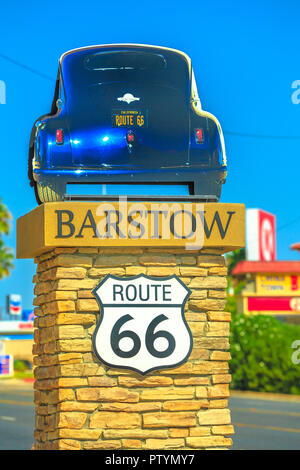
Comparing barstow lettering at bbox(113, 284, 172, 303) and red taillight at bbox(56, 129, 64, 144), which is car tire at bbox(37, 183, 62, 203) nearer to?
red taillight at bbox(56, 129, 64, 144)

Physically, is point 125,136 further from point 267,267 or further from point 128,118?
point 267,267

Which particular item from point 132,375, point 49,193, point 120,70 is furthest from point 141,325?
point 120,70

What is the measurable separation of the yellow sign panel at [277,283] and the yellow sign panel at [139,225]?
40.8 meters

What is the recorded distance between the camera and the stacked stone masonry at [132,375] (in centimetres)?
712

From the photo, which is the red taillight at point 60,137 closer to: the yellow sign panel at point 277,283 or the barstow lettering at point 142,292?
the barstow lettering at point 142,292

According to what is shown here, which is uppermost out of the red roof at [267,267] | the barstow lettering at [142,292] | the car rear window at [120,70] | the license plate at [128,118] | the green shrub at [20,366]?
the red roof at [267,267]

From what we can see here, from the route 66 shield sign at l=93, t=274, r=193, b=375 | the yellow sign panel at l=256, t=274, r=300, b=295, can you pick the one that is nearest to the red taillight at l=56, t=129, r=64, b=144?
→ the route 66 shield sign at l=93, t=274, r=193, b=375

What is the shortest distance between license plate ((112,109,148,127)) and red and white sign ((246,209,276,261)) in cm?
4009

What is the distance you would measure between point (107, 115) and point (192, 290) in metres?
1.91

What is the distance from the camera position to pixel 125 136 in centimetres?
760

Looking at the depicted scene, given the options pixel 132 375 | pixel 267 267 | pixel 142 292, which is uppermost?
pixel 267 267

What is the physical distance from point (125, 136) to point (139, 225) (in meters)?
0.93

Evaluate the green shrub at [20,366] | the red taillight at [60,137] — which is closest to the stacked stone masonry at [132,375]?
the red taillight at [60,137]

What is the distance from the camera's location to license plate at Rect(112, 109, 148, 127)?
7.61 metres
